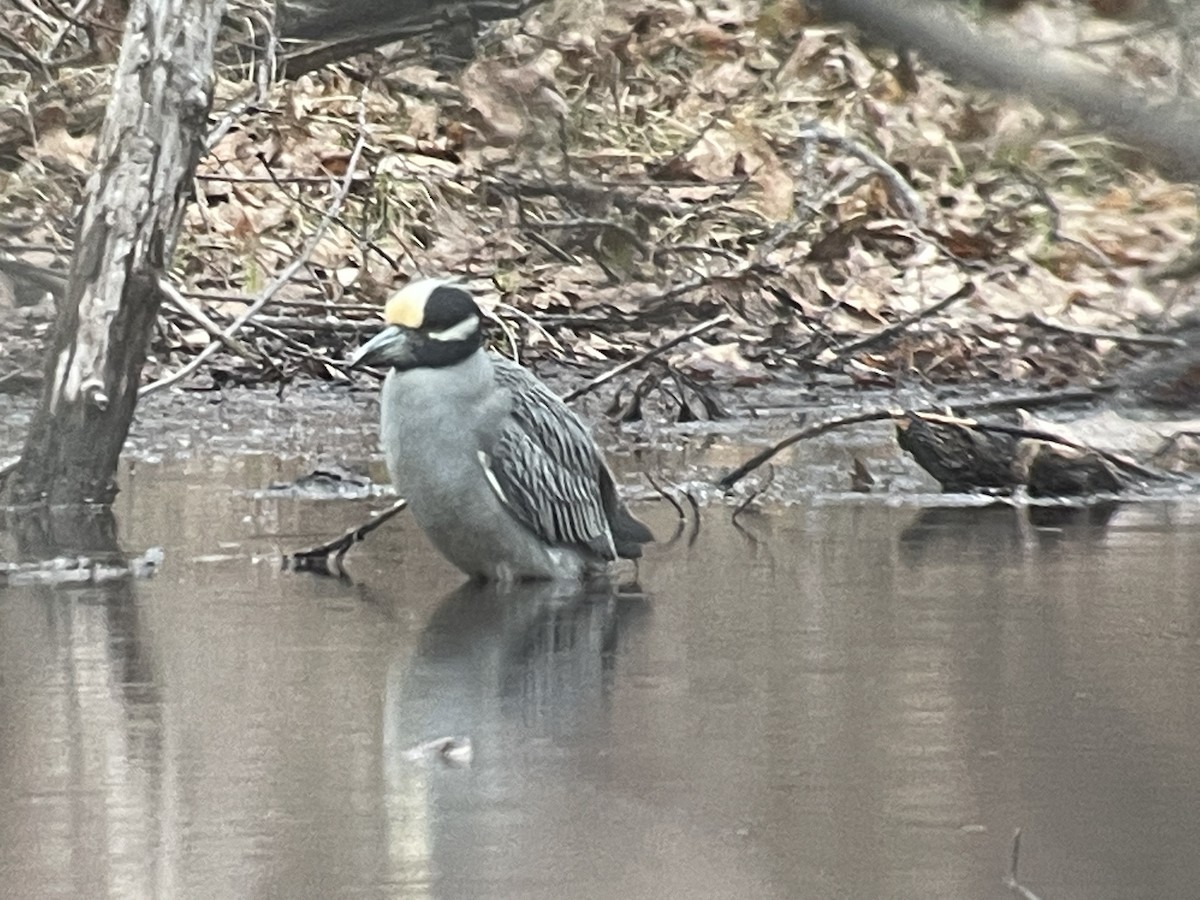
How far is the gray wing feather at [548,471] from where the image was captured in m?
6.60

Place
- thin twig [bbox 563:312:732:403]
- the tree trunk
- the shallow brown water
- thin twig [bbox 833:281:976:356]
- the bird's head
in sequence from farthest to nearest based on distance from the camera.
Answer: thin twig [bbox 833:281:976:356] → thin twig [bbox 563:312:732:403] → the tree trunk → the bird's head → the shallow brown water

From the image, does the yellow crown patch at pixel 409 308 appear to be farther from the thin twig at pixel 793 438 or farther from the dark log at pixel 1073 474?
the dark log at pixel 1073 474

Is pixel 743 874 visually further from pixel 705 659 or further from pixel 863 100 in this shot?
pixel 863 100

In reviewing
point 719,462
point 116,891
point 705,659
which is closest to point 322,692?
point 705,659

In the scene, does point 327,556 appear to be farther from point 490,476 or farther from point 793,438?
point 793,438

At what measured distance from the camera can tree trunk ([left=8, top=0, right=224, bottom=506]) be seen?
23.5 feet

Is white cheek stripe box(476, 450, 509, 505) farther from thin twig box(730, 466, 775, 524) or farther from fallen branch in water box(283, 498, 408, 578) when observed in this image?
thin twig box(730, 466, 775, 524)

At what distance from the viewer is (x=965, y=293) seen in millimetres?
9773

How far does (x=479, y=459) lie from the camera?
657cm

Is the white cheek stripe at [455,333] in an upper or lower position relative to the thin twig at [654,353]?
lower

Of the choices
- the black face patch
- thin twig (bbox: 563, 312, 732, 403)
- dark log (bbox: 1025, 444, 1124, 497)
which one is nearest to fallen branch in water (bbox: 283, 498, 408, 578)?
the black face patch

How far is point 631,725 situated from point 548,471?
6.65 feet

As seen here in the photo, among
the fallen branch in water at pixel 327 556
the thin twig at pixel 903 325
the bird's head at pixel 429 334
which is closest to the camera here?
the bird's head at pixel 429 334

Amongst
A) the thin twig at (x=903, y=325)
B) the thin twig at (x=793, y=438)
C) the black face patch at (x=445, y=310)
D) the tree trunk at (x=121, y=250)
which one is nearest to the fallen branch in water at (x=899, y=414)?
the thin twig at (x=793, y=438)
